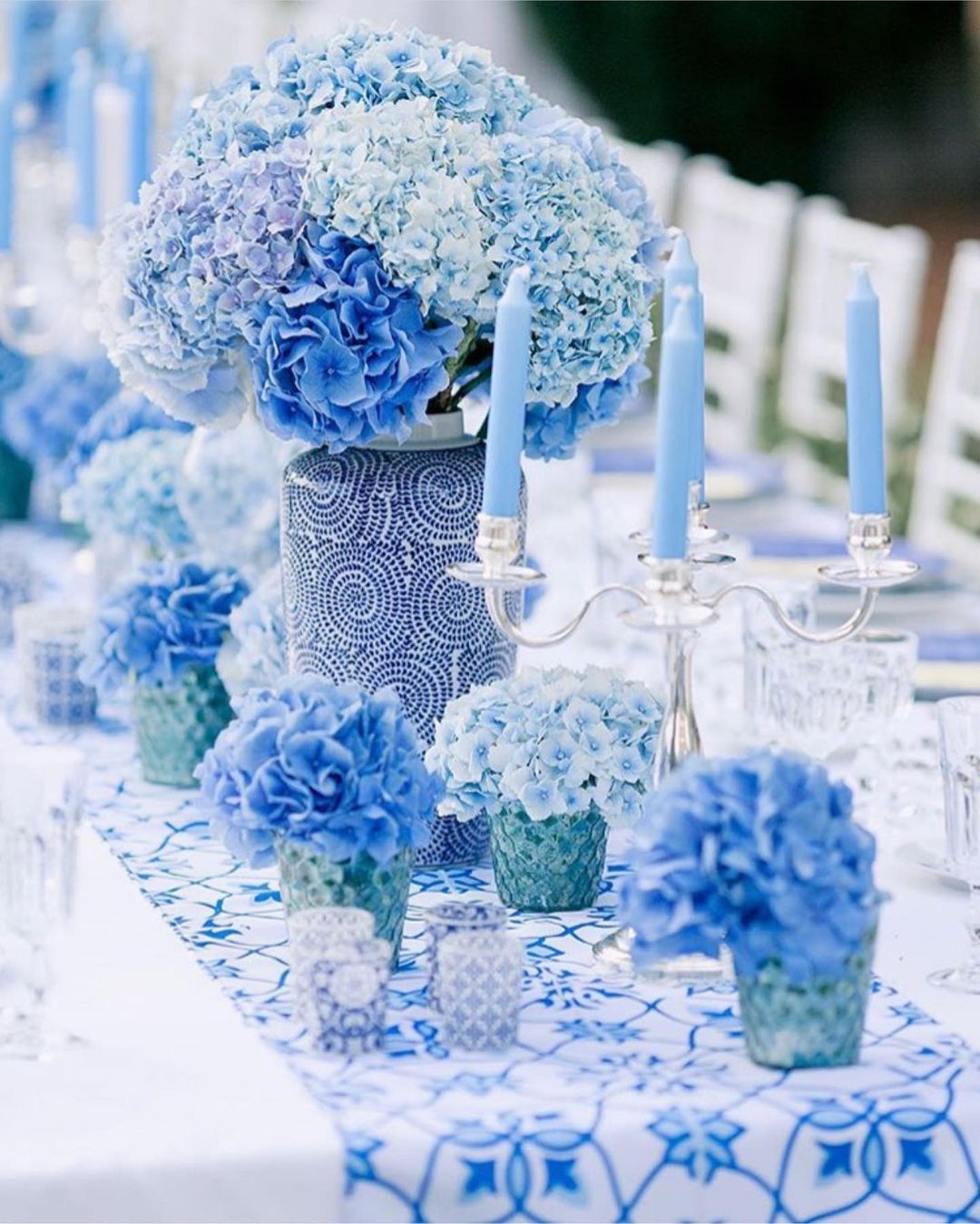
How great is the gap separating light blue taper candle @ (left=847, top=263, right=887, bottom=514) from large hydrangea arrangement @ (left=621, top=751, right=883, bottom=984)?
0.26 metres

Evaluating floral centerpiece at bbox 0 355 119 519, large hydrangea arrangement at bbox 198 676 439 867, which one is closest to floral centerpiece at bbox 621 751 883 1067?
large hydrangea arrangement at bbox 198 676 439 867

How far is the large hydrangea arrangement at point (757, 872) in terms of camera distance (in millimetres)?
1473

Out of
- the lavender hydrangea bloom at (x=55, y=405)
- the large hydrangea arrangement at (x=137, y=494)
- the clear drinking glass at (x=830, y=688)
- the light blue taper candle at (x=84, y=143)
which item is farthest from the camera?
the light blue taper candle at (x=84, y=143)

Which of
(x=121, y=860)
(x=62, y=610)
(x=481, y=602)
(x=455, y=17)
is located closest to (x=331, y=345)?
(x=481, y=602)

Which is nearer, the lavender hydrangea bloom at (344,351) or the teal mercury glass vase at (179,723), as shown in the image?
the lavender hydrangea bloom at (344,351)

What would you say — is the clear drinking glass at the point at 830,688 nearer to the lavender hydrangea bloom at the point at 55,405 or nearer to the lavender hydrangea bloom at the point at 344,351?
the lavender hydrangea bloom at the point at 344,351

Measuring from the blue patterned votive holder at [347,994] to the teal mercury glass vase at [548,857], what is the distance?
0.29 m

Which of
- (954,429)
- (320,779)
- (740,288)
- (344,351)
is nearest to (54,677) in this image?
(344,351)

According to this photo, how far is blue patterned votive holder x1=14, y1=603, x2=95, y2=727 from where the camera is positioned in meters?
2.41

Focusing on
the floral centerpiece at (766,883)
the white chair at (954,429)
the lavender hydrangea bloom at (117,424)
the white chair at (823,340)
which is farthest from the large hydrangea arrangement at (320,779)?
the white chair at (823,340)

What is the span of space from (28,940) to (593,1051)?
1.22 feet

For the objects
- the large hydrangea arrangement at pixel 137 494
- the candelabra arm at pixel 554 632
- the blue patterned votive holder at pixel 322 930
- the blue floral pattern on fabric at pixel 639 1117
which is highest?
the large hydrangea arrangement at pixel 137 494

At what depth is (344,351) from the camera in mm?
1819

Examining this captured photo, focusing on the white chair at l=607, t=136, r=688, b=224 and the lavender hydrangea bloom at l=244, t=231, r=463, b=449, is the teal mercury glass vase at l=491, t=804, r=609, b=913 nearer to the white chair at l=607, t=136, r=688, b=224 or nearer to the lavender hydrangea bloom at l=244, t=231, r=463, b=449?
the lavender hydrangea bloom at l=244, t=231, r=463, b=449
